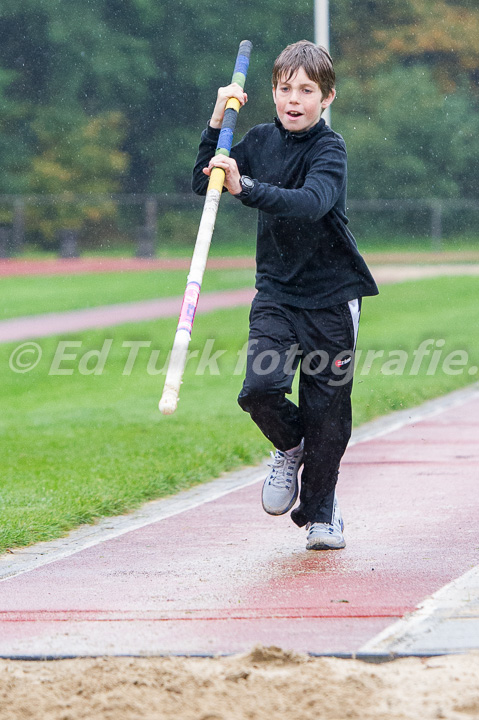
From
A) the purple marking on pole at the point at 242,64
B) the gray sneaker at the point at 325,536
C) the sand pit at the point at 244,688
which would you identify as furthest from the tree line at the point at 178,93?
the sand pit at the point at 244,688

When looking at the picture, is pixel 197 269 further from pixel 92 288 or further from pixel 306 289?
pixel 92 288

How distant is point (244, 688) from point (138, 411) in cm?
746

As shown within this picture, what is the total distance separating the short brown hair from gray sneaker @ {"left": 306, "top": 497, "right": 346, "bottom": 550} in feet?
5.81

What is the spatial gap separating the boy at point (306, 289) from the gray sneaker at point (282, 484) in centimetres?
7

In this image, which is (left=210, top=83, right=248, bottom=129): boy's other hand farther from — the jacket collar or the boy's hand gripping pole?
the jacket collar

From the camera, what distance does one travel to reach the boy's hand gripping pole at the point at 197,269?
4.06 m

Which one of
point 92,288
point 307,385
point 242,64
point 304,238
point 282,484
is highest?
point 92,288

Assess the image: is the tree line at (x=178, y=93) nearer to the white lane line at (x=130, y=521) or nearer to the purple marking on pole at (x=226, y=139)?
the white lane line at (x=130, y=521)

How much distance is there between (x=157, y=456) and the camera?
7.94 metres

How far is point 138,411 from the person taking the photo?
10641 mm

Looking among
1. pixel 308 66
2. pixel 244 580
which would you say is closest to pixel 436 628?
pixel 244 580

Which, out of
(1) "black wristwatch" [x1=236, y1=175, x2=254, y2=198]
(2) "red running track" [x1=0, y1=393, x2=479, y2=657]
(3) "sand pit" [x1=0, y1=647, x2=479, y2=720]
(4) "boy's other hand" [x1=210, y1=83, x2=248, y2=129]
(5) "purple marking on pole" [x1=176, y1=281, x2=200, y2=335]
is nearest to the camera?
(3) "sand pit" [x1=0, y1=647, x2=479, y2=720]

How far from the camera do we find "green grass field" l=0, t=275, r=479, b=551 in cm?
656

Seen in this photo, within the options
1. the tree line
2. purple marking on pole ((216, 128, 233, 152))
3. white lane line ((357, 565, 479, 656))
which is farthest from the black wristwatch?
the tree line
